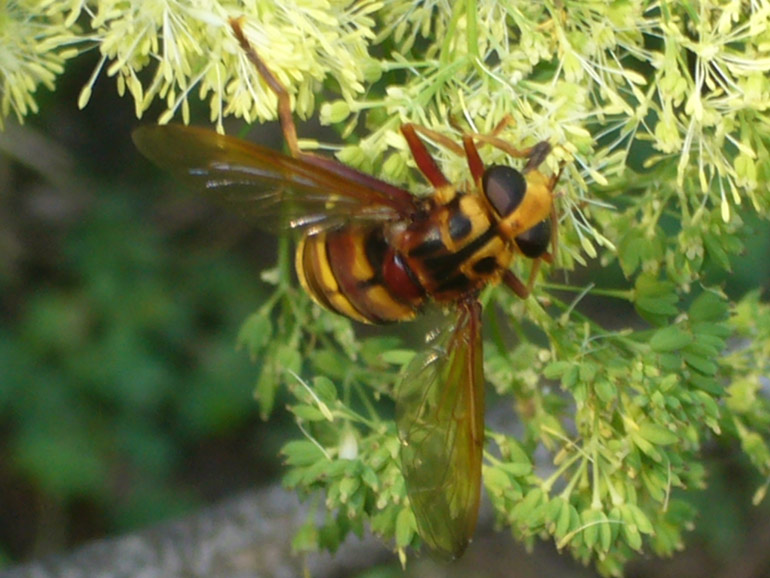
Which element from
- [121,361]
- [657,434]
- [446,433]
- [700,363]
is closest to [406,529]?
[446,433]

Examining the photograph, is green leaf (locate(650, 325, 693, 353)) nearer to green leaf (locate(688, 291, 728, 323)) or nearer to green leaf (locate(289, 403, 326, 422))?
green leaf (locate(688, 291, 728, 323))

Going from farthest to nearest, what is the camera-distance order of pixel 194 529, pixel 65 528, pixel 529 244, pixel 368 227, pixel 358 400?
pixel 65 528
pixel 358 400
pixel 194 529
pixel 368 227
pixel 529 244

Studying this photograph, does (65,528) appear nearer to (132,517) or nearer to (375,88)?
(132,517)

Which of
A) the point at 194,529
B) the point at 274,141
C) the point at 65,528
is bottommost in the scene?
the point at 65,528

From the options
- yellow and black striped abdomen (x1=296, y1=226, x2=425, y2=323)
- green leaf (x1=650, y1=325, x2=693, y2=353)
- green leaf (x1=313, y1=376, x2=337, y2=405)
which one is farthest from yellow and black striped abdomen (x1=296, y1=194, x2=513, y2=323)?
green leaf (x1=650, y1=325, x2=693, y2=353)

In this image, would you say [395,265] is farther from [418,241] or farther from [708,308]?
[708,308]

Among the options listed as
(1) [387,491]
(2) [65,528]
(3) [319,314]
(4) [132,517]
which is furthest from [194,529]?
(1) [387,491]
